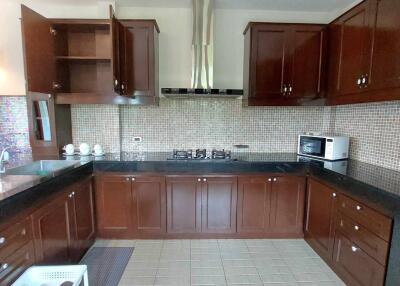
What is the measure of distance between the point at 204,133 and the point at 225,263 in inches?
58.7

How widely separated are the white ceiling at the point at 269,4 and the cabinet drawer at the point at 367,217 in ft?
6.90

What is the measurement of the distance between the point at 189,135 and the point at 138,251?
56.2 inches

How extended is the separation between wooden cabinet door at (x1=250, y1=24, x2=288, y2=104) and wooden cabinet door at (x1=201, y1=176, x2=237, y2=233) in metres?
1.01

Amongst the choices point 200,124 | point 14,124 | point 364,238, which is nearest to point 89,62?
point 14,124

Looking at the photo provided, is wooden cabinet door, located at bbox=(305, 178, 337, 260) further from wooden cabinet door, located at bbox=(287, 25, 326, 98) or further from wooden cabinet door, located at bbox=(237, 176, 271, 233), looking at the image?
wooden cabinet door, located at bbox=(287, 25, 326, 98)

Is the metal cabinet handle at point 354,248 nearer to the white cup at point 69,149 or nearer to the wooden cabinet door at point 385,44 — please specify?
the wooden cabinet door at point 385,44

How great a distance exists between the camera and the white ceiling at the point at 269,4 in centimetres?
258

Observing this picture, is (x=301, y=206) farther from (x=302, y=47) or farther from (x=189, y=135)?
(x=302, y=47)

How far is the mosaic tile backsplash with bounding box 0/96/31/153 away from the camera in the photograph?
2727 mm

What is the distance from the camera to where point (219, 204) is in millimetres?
2508

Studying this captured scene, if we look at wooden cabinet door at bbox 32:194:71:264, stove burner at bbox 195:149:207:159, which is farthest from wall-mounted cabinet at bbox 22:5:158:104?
wooden cabinet door at bbox 32:194:71:264

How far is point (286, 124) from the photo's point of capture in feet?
9.86

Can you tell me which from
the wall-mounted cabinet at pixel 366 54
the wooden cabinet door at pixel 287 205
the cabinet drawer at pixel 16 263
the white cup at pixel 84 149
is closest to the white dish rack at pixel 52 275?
the cabinet drawer at pixel 16 263

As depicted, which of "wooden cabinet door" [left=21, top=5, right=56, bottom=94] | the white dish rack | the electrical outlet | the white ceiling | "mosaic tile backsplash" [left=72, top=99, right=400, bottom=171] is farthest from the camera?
the electrical outlet
